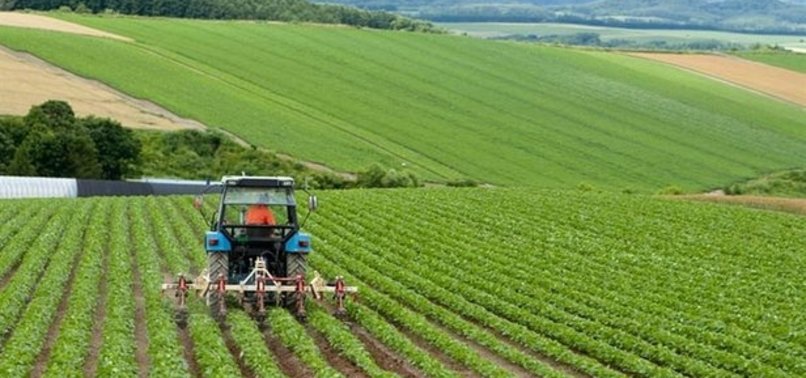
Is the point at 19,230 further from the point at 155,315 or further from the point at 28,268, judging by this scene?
the point at 155,315

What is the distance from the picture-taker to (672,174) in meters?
75.3

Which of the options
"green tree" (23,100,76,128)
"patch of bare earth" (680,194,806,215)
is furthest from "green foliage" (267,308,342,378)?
"green tree" (23,100,76,128)

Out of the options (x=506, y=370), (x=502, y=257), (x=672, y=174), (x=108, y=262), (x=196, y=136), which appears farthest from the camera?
(x=672, y=174)

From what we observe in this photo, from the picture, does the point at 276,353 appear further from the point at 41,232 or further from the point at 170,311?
the point at 41,232

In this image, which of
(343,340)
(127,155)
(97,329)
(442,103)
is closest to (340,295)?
(343,340)

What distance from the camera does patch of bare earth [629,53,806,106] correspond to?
108 metres

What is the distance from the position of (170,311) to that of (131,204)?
2284cm

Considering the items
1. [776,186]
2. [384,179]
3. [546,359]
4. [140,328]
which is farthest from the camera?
[776,186]

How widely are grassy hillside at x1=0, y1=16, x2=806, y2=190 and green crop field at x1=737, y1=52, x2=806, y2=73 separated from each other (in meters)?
16.7

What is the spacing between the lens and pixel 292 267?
2355 centimetres

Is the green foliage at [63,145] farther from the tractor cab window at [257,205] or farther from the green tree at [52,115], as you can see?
the tractor cab window at [257,205]

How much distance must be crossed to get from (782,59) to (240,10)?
5648 centimetres

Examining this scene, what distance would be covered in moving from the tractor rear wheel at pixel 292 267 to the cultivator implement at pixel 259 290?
0.02m

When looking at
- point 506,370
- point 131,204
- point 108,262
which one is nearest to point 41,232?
point 108,262
